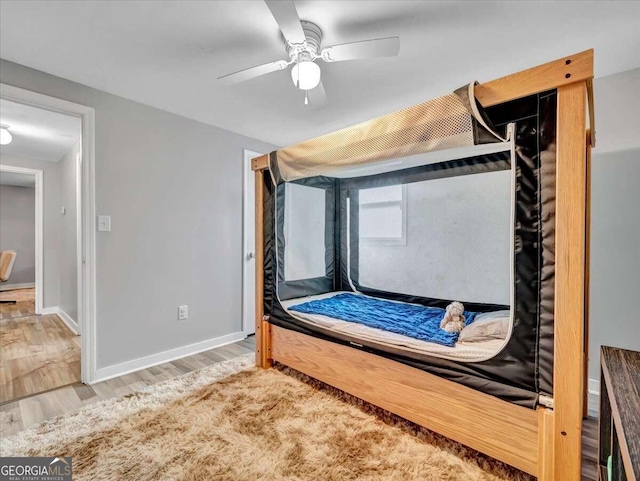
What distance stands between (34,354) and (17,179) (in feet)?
14.0

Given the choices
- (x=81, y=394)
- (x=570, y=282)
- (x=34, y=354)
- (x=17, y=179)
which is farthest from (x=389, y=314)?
(x=17, y=179)

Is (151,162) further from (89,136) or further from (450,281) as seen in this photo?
(450,281)

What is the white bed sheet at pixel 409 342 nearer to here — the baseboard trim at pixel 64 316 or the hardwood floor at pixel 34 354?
the hardwood floor at pixel 34 354

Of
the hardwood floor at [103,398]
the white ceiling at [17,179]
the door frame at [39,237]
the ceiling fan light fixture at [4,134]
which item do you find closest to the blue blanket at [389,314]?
the hardwood floor at [103,398]

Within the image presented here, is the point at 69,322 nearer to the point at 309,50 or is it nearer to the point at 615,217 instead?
the point at 309,50

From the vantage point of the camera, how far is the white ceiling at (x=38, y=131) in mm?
2588

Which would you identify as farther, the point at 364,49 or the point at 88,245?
the point at 88,245

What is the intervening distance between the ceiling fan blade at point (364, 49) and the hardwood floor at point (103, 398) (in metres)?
2.11

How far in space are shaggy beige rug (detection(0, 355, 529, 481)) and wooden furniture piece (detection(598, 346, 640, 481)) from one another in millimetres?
435

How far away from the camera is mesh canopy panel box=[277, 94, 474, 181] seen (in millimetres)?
1257

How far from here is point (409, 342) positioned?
1554mm

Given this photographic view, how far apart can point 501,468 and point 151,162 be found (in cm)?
296

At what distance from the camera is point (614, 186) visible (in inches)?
74.7

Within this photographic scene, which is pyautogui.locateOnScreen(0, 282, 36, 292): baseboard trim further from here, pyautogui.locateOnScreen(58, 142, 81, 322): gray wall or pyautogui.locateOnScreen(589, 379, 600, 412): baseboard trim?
pyautogui.locateOnScreen(589, 379, 600, 412): baseboard trim
